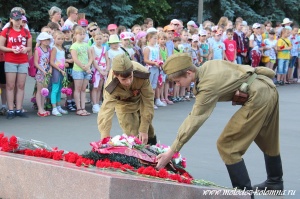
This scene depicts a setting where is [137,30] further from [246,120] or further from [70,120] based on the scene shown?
[246,120]

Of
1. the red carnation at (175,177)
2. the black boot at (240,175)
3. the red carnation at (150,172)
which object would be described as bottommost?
the black boot at (240,175)

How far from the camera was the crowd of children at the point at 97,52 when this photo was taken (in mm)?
11812

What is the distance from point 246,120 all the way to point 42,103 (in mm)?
6397

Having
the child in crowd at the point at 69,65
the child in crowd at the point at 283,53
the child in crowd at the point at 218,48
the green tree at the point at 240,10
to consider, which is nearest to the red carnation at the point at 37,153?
the child in crowd at the point at 69,65

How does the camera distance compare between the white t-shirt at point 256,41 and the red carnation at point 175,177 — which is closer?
the red carnation at point 175,177

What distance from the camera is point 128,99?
732 centimetres

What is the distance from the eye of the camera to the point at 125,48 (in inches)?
511

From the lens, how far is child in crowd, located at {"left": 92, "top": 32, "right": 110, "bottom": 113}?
12.3m

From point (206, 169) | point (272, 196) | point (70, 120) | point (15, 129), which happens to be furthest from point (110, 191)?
point (70, 120)

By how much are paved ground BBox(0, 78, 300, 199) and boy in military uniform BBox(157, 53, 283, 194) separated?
91cm

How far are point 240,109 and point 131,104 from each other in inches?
62.7

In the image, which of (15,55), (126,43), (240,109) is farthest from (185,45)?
(240,109)

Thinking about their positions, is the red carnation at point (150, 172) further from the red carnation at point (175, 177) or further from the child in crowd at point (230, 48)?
the child in crowd at point (230, 48)

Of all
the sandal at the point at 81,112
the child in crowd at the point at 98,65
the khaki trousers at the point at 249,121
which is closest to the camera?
the khaki trousers at the point at 249,121
